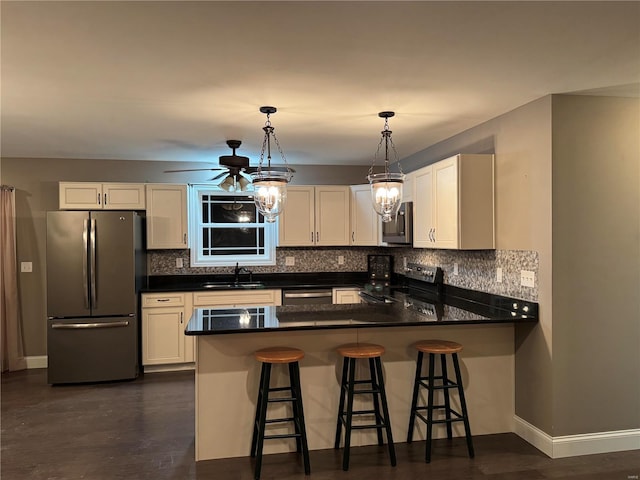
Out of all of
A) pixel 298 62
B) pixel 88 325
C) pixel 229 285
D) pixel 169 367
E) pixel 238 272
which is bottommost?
pixel 169 367

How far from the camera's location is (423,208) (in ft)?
13.0

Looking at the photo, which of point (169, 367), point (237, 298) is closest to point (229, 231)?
point (237, 298)

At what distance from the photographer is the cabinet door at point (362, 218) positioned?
5270 millimetres

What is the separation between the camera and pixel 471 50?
2.15 m

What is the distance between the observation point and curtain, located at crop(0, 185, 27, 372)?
15.5 feet

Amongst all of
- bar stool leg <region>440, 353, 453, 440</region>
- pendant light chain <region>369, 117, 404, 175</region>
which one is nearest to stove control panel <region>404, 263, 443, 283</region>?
pendant light chain <region>369, 117, 404, 175</region>

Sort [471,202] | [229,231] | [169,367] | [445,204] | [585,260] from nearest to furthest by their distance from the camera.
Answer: [585,260] → [471,202] → [445,204] → [169,367] → [229,231]

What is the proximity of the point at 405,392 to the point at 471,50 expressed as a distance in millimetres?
2243

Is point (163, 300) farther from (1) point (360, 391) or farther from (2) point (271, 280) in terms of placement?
(1) point (360, 391)

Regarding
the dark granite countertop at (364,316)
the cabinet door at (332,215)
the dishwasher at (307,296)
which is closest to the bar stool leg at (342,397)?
the dark granite countertop at (364,316)

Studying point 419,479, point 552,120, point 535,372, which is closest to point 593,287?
point 535,372

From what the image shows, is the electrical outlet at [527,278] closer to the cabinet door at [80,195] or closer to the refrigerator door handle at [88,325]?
the refrigerator door handle at [88,325]

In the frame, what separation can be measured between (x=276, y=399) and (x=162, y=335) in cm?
247

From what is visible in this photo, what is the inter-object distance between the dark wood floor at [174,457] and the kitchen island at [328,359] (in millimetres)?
141
